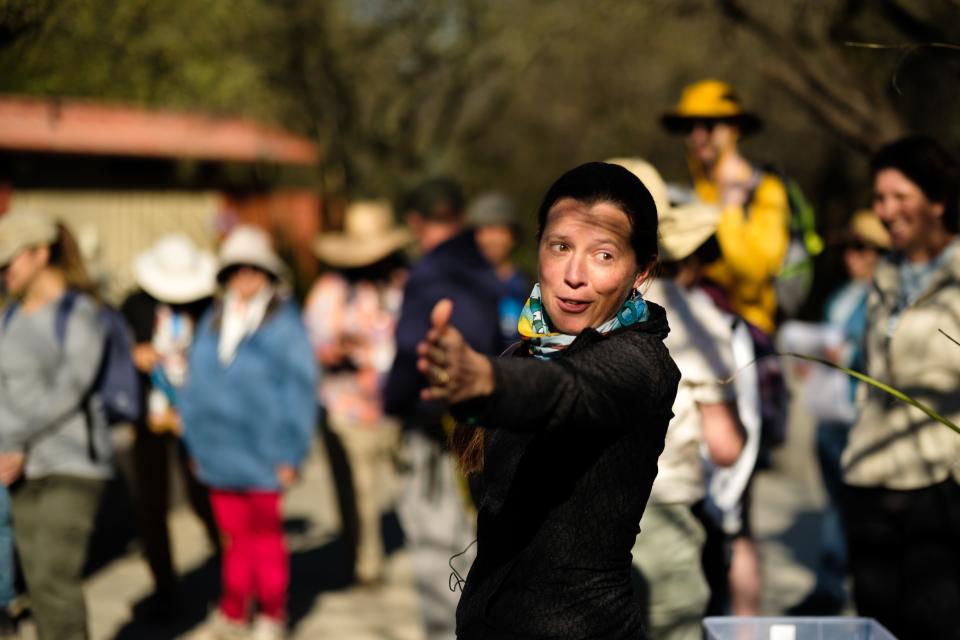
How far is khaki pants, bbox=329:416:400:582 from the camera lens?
22.6 ft

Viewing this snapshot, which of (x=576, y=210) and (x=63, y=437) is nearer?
(x=576, y=210)

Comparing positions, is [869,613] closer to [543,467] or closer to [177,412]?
[543,467]

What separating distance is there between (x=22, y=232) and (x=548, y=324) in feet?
10.0

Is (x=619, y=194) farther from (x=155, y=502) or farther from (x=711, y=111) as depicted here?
(x=155, y=502)

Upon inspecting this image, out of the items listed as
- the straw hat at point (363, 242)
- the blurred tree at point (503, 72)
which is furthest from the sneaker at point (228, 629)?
the blurred tree at point (503, 72)

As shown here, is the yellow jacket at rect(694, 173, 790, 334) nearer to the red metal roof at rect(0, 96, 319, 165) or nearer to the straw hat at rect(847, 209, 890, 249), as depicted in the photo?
the straw hat at rect(847, 209, 890, 249)

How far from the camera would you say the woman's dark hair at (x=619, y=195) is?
2.17 metres

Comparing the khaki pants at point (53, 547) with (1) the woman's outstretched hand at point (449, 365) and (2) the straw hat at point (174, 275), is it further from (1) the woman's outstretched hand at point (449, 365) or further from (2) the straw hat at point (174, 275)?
(1) the woman's outstretched hand at point (449, 365)

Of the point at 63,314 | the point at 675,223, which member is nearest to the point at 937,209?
the point at 675,223

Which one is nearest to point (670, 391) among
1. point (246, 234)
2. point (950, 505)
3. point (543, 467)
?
point (543, 467)

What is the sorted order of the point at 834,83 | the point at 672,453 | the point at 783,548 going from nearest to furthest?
the point at 672,453 < the point at 834,83 < the point at 783,548

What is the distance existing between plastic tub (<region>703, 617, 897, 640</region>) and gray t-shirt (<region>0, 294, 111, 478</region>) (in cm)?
273

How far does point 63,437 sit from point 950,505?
3.14 m

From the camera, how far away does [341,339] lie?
678cm
